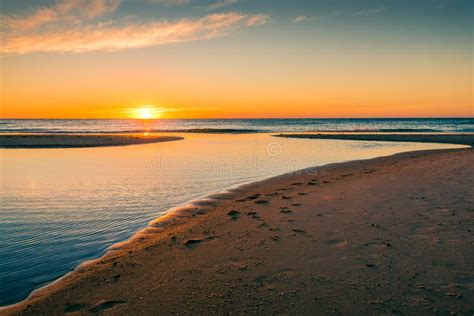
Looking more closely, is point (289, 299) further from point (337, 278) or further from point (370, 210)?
point (370, 210)

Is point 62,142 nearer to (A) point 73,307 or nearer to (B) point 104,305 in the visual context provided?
(A) point 73,307

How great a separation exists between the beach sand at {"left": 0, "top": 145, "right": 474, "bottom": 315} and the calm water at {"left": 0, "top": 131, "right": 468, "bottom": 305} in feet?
2.33

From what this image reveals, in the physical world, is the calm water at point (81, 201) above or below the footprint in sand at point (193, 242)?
above

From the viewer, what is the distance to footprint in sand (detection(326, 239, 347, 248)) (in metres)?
6.25

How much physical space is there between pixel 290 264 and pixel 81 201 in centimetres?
792

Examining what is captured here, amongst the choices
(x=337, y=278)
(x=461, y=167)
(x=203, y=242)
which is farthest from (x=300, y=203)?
(x=461, y=167)

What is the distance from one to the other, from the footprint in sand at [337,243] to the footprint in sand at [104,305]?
3865 mm

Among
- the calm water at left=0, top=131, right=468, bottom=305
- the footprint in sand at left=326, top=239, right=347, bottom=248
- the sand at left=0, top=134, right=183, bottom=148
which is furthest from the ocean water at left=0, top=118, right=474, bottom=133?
the footprint in sand at left=326, top=239, right=347, bottom=248

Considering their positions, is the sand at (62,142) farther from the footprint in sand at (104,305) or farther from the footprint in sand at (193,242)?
the footprint in sand at (104,305)

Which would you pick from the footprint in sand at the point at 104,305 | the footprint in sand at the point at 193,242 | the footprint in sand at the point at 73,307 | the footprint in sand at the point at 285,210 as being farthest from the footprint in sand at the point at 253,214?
the footprint in sand at the point at 73,307

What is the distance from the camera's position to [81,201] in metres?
10.7

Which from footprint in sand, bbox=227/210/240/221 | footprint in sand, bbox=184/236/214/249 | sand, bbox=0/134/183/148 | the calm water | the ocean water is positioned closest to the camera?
the calm water

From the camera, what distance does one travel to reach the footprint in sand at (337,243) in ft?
20.5

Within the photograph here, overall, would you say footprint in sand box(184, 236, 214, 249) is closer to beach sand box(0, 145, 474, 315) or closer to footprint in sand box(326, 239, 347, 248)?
beach sand box(0, 145, 474, 315)
